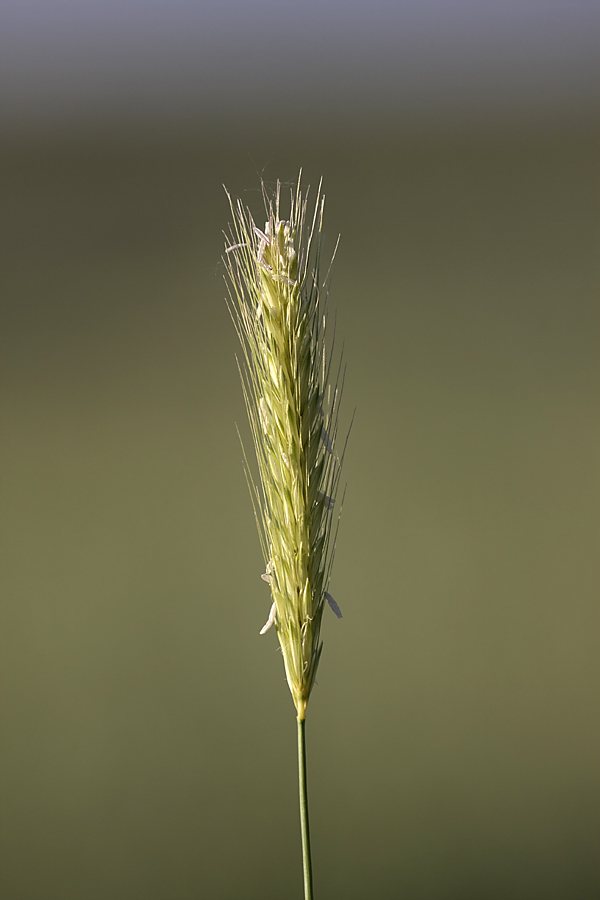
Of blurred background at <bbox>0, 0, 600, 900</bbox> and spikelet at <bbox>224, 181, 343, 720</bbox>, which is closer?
spikelet at <bbox>224, 181, 343, 720</bbox>

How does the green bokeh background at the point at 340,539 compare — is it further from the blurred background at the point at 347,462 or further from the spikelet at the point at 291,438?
the spikelet at the point at 291,438

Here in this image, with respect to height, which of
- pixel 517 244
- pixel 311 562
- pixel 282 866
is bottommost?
pixel 282 866

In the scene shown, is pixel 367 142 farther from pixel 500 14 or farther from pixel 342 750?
pixel 342 750

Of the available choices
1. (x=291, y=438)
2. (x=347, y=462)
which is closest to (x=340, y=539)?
(x=347, y=462)

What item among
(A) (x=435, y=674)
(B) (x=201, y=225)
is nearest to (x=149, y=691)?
(A) (x=435, y=674)

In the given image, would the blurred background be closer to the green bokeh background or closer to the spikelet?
the green bokeh background

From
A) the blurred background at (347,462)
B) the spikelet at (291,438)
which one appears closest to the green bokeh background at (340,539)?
the blurred background at (347,462)

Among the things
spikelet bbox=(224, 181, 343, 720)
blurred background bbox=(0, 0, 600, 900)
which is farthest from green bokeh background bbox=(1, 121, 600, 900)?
spikelet bbox=(224, 181, 343, 720)

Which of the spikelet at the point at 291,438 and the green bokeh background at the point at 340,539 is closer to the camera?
the spikelet at the point at 291,438
